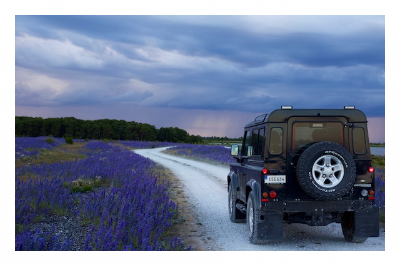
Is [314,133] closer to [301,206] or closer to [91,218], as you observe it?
[301,206]

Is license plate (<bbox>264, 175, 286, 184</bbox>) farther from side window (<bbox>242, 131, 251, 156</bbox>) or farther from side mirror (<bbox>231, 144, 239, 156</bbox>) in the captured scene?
side mirror (<bbox>231, 144, 239, 156</bbox>)

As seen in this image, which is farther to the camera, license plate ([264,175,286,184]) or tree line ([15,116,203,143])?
tree line ([15,116,203,143])

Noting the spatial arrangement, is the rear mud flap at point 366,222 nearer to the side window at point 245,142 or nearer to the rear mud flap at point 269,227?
the rear mud flap at point 269,227

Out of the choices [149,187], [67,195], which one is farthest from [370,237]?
[67,195]

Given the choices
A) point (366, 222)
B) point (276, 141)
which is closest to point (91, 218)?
point (276, 141)

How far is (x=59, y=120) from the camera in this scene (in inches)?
3521

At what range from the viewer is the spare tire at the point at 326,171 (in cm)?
716

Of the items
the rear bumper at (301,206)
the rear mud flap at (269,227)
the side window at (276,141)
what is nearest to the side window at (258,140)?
the side window at (276,141)

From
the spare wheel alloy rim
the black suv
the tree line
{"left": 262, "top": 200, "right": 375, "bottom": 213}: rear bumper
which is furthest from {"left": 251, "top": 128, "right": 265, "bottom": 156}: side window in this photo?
the tree line

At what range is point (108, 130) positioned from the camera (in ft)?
306

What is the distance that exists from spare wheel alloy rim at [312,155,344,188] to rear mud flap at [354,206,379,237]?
1.13 metres

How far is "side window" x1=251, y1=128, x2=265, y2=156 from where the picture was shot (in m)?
8.09
